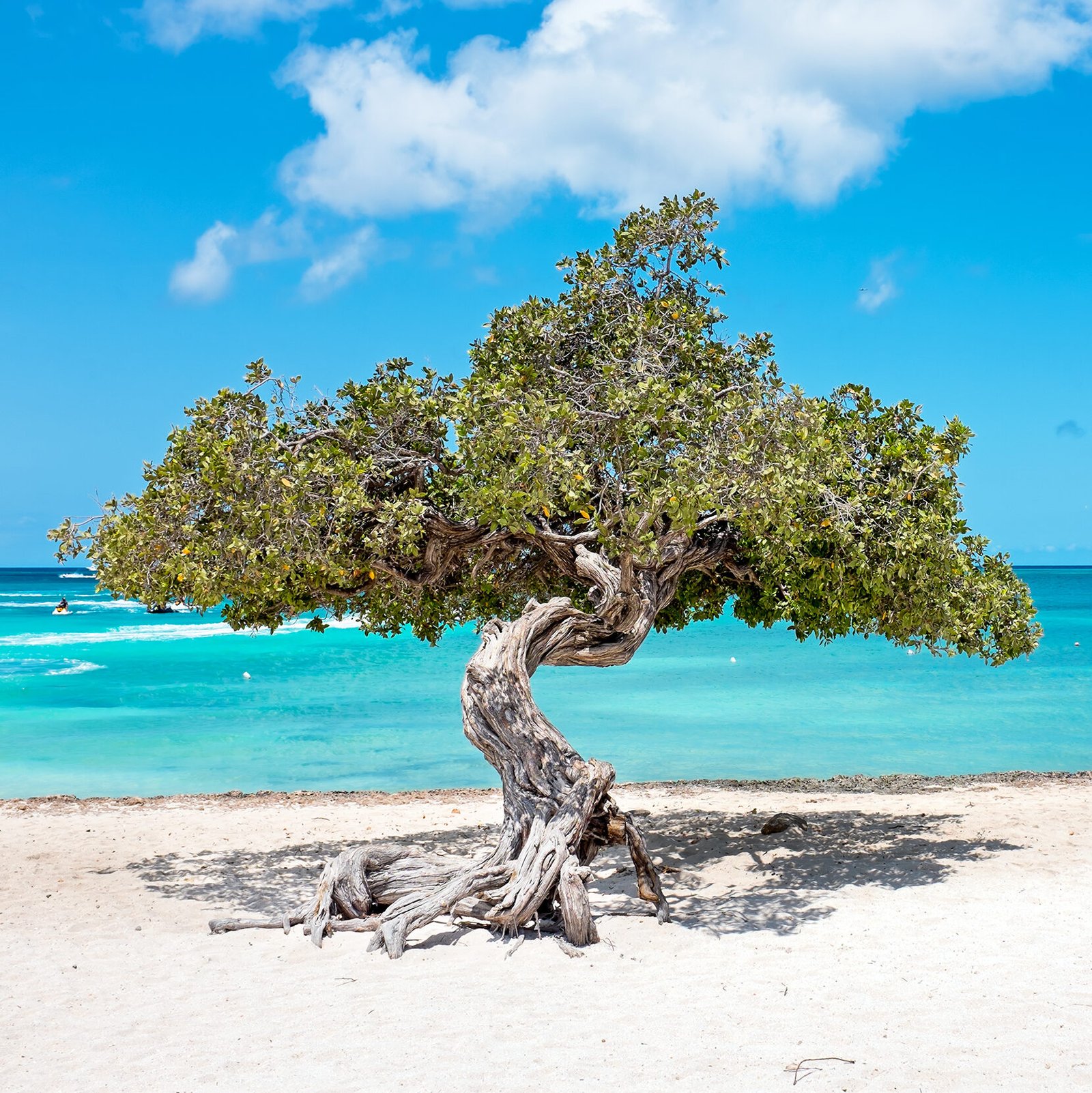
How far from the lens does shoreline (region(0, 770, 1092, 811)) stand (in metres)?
15.3

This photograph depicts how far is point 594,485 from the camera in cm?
961

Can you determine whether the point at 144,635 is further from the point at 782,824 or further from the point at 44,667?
the point at 782,824

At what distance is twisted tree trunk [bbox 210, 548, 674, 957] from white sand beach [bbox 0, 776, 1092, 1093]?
9.8 inches

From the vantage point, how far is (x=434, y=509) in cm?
994

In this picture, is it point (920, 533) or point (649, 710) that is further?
point (649, 710)

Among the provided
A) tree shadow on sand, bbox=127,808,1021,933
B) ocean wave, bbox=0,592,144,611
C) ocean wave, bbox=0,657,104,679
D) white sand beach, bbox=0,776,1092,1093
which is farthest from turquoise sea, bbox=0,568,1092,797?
ocean wave, bbox=0,592,144,611

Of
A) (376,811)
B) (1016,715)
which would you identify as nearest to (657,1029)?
(376,811)

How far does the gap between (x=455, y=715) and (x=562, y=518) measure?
60.8 ft

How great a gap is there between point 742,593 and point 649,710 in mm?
17370

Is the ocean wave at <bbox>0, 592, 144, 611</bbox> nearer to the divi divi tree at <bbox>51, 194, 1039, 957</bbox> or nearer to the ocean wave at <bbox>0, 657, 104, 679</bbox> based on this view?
the ocean wave at <bbox>0, 657, 104, 679</bbox>

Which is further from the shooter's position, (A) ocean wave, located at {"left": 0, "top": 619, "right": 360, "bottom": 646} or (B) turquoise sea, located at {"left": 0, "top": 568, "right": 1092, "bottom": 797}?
(A) ocean wave, located at {"left": 0, "top": 619, "right": 360, "bottom": 646}

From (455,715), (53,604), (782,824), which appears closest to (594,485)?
(782,824)

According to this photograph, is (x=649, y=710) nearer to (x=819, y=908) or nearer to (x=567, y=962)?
(x=819, y=908)

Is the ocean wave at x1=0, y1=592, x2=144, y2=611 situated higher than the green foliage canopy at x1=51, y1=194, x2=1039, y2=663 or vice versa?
the ocean wave at x1=0, y1=592, x2=144, y2=611
